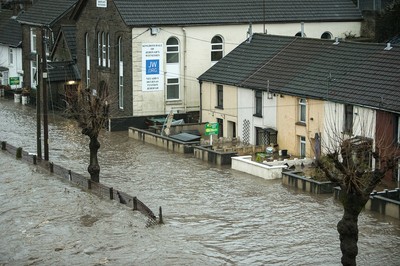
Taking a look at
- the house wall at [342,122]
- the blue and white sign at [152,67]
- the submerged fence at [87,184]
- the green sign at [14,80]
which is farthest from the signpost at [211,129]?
the green sign at [14,80]

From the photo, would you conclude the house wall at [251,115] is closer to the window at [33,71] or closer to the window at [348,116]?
the window at [348,116]

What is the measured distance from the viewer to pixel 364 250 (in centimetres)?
2892

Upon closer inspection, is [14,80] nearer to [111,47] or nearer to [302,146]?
[111,47]

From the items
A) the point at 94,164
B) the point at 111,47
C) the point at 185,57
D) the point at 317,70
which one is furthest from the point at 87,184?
the point at 111,47

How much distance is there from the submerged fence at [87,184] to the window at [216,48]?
1395 cm

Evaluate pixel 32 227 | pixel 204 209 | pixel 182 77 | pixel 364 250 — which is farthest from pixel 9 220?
pixel 182 77

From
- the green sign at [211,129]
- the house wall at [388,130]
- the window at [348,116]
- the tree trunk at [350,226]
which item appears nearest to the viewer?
the tree trunk at [350,226]

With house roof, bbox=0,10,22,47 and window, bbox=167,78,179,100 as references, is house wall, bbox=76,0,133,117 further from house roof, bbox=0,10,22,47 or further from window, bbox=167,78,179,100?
house roof, bbox=0,10,22,47

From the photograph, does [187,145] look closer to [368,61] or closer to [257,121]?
[257,121]

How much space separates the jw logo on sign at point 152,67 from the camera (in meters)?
52.2

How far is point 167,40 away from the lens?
172ft

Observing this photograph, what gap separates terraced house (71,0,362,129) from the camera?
52.2m

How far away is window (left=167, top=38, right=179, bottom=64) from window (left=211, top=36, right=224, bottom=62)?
2.27 meters

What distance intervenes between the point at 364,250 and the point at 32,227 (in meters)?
11.0
